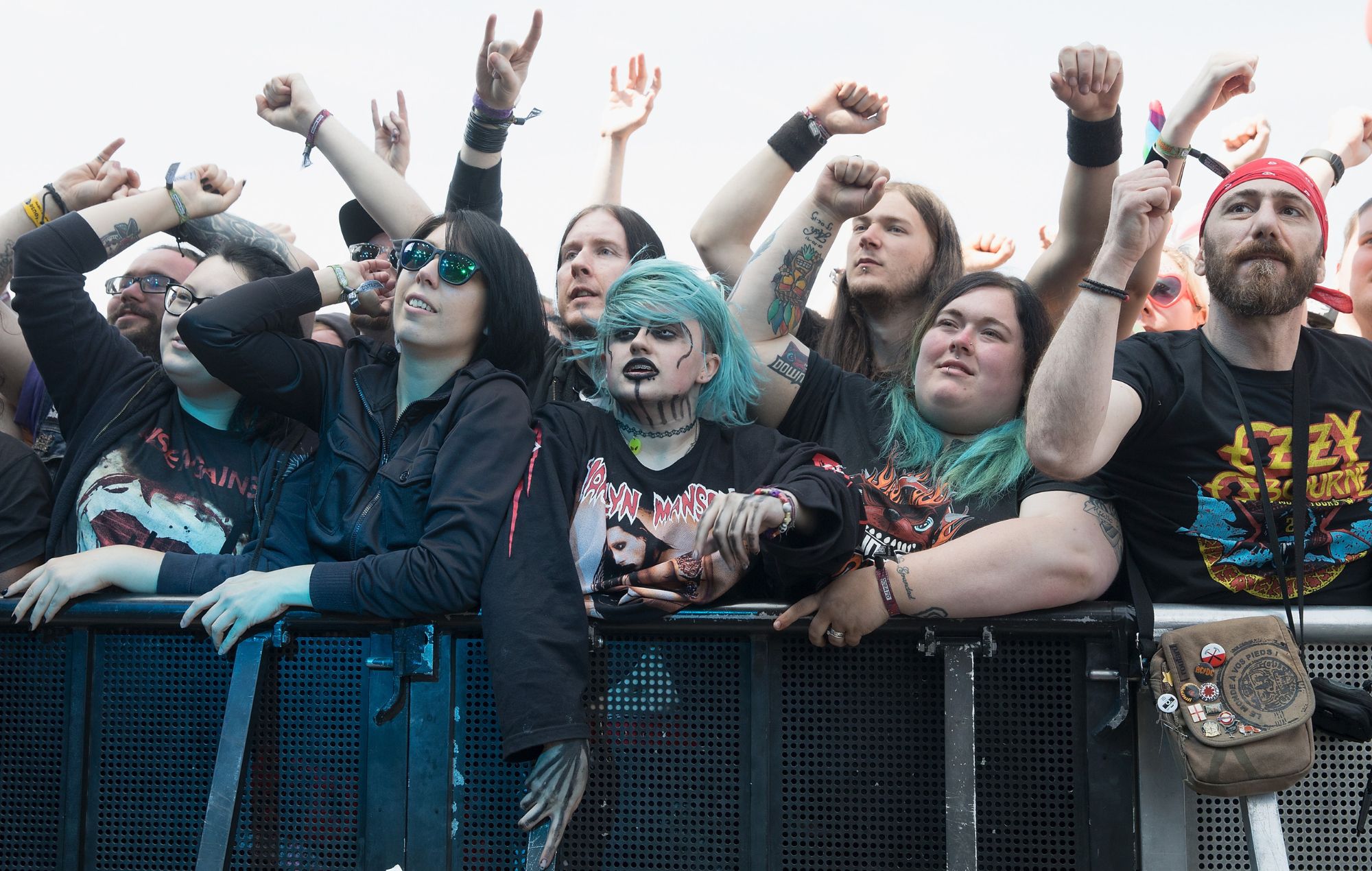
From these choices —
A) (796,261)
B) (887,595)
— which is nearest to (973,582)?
(887,595)

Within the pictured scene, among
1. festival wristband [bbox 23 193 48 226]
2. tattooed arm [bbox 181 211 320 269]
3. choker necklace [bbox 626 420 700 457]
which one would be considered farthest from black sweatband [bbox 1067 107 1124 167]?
festival wristband [bbox 23 193 48 226]

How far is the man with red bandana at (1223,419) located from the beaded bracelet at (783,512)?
0.63 meters

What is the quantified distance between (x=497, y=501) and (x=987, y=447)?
4.44 ft

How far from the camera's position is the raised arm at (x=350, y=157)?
443 cm

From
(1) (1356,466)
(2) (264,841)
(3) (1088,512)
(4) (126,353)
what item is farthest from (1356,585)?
(4) (126,353)

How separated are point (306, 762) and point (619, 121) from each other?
11.8ft

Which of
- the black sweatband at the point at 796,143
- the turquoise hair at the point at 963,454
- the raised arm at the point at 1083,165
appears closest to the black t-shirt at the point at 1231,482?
the turquoise hair at the point at 963,454

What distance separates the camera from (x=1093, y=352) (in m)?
2.71

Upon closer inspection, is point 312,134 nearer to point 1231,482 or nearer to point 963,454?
point 963,454

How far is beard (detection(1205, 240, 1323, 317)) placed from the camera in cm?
305

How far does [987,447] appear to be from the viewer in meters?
3.22

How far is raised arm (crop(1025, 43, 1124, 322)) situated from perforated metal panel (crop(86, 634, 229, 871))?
118 inches

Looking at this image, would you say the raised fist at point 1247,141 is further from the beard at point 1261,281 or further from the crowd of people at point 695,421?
the beard at point 1261,281

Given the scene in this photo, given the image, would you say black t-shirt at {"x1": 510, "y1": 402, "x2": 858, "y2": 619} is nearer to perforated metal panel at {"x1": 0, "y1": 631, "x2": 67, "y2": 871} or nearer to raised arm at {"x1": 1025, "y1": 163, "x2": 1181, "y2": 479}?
raised arm at {"x1": 1025, "y1": 163, "x2": 1181, "y2": 479}
